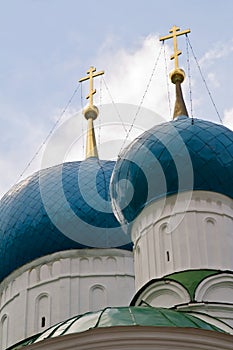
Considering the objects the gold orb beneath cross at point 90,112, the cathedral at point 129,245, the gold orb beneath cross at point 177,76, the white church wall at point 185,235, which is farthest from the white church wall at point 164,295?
the gold orb beneath cross at point 90,112

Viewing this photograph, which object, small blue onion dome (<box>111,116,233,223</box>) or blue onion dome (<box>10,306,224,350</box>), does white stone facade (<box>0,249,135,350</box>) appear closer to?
small blue onion dome (<box>111,116,233,223</box>)

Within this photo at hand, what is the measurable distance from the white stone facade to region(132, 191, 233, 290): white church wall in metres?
1.85

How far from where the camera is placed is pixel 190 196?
961 cm

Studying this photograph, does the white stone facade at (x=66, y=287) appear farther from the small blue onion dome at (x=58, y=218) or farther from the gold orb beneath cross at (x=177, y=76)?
the gold orb beneath cross at (x=177, y=76)

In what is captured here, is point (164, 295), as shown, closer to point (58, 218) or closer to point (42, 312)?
point (42, 312)

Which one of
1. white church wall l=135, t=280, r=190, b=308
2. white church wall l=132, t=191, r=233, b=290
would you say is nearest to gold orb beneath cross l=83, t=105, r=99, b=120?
white church wall l=132, t=191, r=233, b=290

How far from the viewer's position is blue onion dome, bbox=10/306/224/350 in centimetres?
691

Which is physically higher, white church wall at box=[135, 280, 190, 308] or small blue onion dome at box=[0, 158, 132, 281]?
small blue onion dome at box=[0, 158, 132, 281]

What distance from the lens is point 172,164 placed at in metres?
9.72

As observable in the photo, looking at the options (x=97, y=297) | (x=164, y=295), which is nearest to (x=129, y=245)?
(x=97, y=297)

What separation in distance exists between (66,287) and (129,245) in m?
1.08

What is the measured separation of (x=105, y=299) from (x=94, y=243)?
81 cm

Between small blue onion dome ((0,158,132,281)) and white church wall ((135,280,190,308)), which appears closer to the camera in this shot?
white church wall ((135,280,190,308))

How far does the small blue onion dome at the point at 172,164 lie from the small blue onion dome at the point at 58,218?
1387 millimetres
